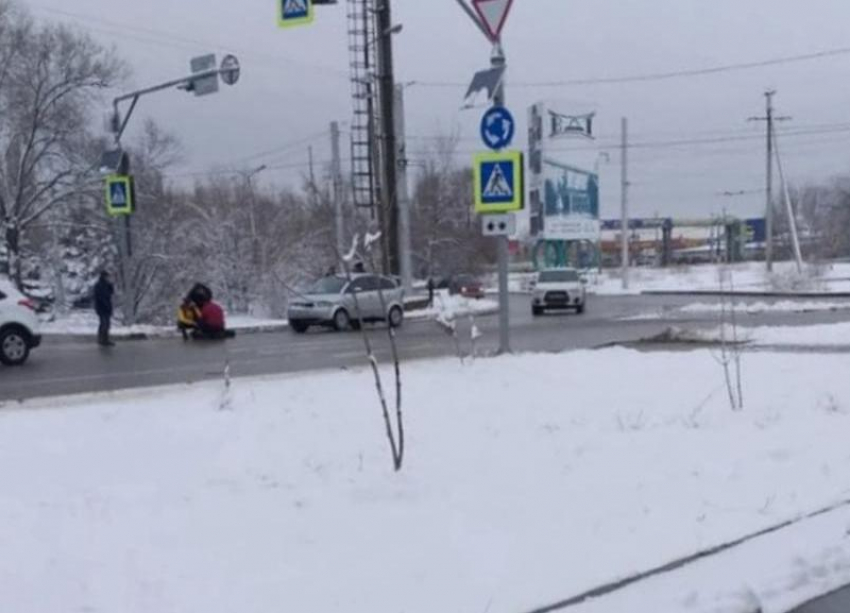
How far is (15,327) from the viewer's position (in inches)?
724

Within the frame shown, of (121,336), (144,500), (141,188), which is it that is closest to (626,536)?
(144,500)

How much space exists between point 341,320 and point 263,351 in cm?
826

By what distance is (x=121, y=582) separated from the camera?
5.03 metres

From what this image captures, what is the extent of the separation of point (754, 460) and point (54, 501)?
16.9 feet

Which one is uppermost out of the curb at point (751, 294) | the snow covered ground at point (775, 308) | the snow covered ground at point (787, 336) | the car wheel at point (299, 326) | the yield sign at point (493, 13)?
the yield sign at point (493, 13)

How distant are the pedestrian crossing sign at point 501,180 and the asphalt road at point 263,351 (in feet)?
12.1

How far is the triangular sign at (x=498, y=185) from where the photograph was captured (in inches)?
566

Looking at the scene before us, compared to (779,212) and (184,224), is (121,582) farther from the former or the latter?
(779,212)

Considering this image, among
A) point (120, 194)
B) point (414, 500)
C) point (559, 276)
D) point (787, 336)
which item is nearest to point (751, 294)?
point (559, 276)

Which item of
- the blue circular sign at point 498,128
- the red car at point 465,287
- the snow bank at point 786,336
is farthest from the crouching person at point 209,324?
the red car at point 465,287

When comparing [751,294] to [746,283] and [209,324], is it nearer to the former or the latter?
[746,283]

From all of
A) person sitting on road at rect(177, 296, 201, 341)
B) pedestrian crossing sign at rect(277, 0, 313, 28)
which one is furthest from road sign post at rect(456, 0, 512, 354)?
person sitting on road at rect(177, 296, 201, 341)

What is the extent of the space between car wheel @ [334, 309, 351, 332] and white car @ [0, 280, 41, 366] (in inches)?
455

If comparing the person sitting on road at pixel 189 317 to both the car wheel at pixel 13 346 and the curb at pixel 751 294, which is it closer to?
the car wheel at pixel 13 346
